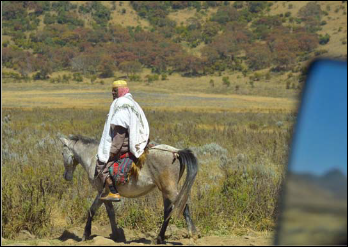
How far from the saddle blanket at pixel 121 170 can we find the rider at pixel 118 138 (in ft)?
0.23

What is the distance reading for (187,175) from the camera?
6.25 meters

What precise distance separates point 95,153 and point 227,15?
9589 centimetres

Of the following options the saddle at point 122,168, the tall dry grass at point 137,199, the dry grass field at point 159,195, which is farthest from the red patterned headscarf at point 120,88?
the tall dry grass at point 137,199

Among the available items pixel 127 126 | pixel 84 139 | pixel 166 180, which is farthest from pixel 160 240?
pixel 84 139

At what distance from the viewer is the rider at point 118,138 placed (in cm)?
626

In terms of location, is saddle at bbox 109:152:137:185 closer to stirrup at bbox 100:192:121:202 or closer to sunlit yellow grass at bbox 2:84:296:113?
stirrup at bbox 100:192:121:202

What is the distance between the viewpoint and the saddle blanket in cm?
621

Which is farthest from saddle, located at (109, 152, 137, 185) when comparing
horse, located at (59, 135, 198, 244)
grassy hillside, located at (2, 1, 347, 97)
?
grassy hillside, located at (2, 1, 347, 97)

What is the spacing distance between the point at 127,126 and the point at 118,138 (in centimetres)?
19

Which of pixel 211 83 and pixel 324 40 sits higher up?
pixel 324 40

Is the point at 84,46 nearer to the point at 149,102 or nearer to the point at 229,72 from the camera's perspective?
the point at 229,72

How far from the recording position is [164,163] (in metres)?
6.29

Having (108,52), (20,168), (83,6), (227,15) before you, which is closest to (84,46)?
(108,52)

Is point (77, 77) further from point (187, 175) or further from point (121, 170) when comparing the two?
point (187, 175)
